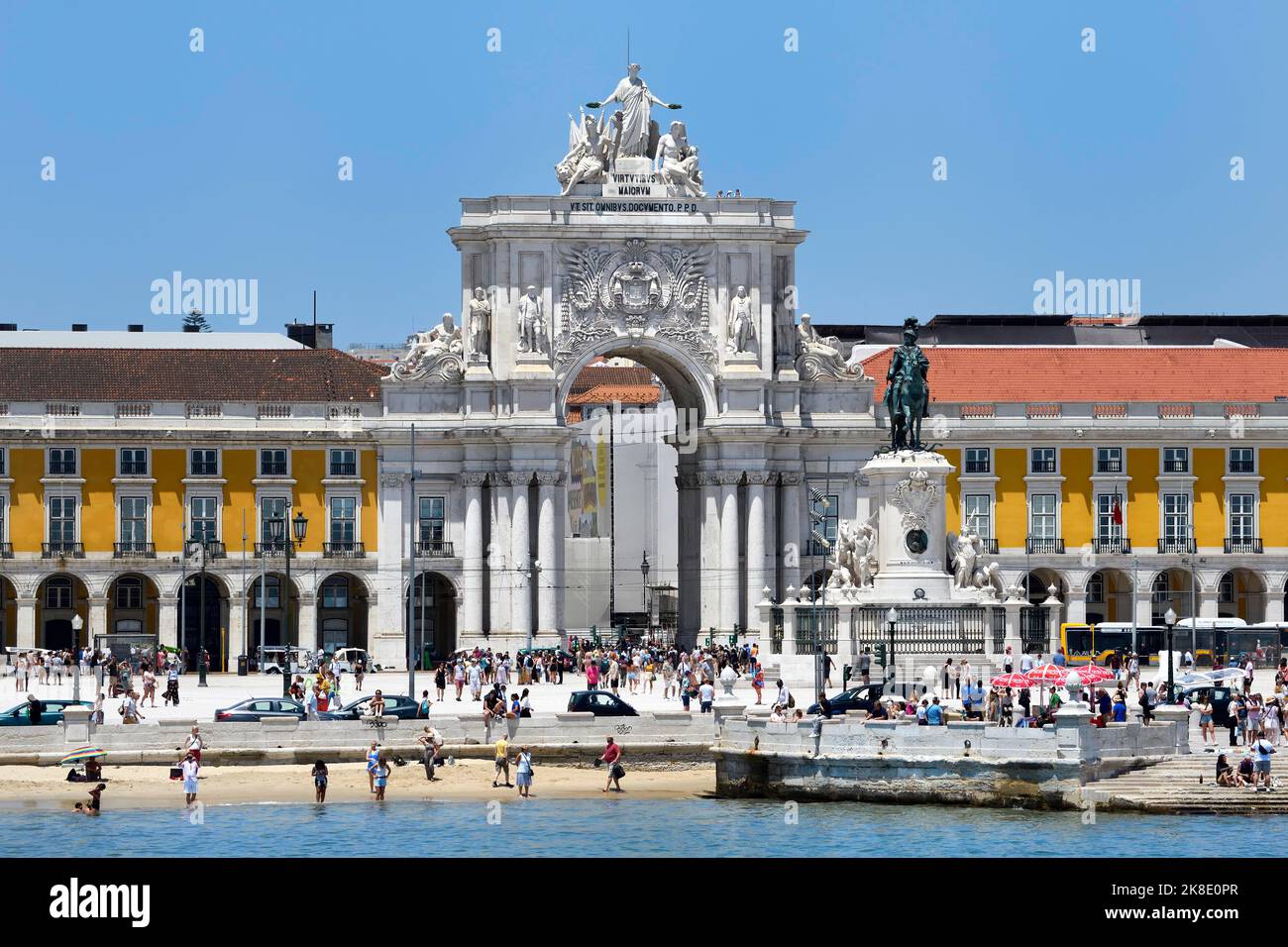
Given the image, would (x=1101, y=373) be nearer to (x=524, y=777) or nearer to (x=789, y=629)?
(x=789, y=629)

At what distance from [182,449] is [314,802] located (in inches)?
1758

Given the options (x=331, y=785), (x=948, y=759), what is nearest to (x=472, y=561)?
(x=331, y=785)

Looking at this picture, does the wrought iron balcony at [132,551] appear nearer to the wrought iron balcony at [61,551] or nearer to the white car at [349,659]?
Result: the wrought iron balcony at [61,551]

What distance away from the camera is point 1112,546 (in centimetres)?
10012

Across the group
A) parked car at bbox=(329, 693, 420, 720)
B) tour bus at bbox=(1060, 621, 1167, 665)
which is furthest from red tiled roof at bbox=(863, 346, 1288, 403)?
parked car at bbox=(329, 693, 420, 720)

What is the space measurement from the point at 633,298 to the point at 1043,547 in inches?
671

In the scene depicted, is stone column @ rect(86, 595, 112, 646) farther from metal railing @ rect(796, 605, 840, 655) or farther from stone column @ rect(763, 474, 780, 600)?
metal railing @ rect(796, 605, 840, 655)

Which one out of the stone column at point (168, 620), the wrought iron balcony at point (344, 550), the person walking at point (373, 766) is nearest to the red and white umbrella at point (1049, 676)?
the person walking at point (373, 766)

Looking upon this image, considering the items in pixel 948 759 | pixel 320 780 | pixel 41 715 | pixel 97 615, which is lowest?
pixel 320 780

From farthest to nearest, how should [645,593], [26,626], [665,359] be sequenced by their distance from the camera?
1. [645,593]
2. [665,359]
3. [26,626]

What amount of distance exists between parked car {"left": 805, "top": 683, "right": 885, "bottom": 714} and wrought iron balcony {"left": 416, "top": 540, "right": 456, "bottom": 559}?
3627 cm

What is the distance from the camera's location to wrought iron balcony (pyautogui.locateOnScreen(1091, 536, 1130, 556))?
100m
